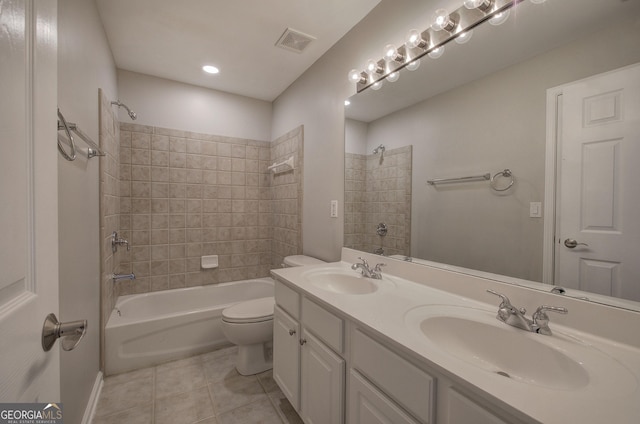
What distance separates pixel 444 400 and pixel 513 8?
56.1 inches

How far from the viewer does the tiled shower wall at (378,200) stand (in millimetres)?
1548

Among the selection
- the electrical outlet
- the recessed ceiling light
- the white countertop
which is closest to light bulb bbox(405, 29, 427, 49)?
the electrical outlet

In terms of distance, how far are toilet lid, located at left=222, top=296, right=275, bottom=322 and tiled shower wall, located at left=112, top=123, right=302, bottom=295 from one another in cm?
59

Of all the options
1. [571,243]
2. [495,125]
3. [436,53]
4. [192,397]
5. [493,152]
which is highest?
[436,53]

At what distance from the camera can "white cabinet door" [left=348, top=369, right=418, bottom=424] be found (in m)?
0.81

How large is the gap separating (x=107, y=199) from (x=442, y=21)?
2.37 m

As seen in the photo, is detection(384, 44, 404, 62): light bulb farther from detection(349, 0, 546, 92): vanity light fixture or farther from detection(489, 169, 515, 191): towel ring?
detection(489, 169, 515, 191): towel ring

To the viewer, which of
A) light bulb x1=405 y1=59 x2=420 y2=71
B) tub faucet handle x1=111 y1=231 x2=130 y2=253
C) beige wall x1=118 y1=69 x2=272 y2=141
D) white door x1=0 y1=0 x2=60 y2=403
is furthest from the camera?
beige wall x1=118 y1=69 x2=272 y2=141

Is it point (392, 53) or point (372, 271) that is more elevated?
point (392, 53)

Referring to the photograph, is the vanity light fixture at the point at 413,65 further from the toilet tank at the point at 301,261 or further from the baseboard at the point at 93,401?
the baseboard at the point at 93,401

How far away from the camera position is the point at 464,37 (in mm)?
1210

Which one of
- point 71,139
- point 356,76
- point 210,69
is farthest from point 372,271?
point 210,69

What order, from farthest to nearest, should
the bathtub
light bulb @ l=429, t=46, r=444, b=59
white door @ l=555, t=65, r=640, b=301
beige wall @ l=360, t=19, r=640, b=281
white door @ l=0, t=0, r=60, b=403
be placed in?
the bathtub
light bulb @ l=429, t=46, r=444, b=59
beige wall @ l=360, t=19, r=640, b=281
white door @ l=555, t=65, r=640, b=301
white door @ l=0, t=0, r=60, b=403

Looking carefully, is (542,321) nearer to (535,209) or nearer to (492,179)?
(535,209)
